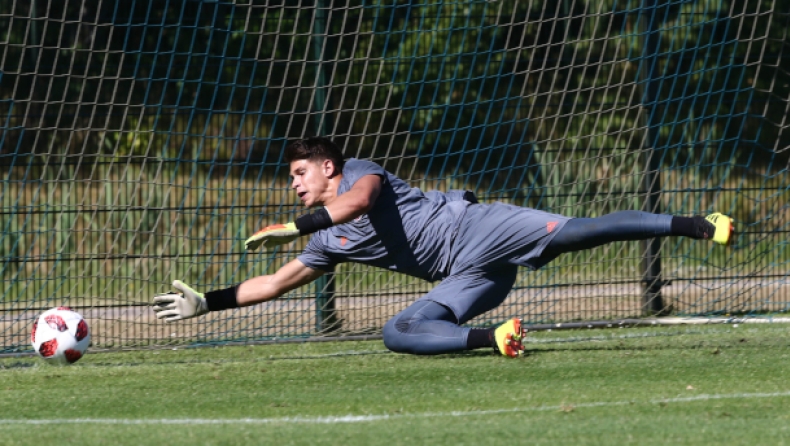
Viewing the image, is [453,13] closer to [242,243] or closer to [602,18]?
[602,18]

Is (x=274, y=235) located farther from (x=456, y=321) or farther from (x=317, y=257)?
(x=456, y=321)

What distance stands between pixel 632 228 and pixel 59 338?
322 cm

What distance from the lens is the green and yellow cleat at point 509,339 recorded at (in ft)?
19.7

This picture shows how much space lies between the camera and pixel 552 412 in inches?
191

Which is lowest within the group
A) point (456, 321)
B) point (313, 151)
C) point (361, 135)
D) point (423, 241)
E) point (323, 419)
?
point (323, 419)

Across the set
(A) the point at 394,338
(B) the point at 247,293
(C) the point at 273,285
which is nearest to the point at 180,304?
(B) the point at 247,293

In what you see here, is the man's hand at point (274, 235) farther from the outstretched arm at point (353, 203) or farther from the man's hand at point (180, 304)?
the man's hand at point (180, 304)

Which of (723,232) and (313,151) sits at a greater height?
(313,151)

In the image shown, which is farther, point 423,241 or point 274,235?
point 423,241

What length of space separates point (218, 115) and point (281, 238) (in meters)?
2.49

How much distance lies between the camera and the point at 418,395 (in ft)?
17.6

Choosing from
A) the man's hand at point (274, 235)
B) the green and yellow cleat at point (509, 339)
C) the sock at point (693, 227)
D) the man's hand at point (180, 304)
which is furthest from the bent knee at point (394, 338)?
the sock at point (693, 227)

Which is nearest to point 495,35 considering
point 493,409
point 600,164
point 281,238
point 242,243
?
point 600,164

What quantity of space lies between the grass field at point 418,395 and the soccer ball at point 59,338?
13 cm
